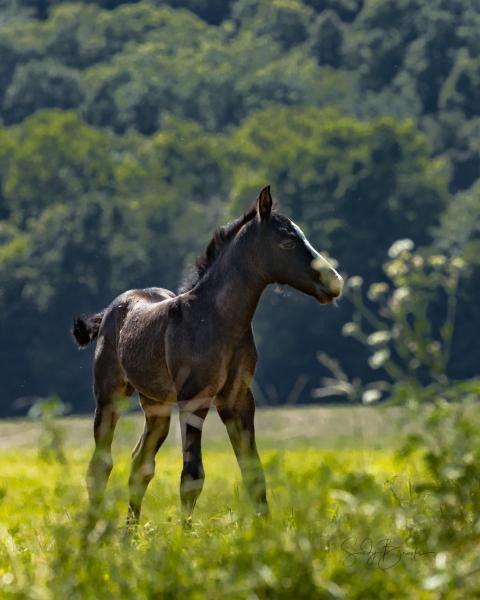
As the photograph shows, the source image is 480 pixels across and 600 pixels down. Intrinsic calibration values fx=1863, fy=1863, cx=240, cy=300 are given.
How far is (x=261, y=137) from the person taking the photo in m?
102

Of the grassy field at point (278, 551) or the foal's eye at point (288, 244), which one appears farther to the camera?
the foal's eye at point (288, 244)

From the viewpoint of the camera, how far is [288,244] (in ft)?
31.7


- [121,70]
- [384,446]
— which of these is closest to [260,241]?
[384,446]

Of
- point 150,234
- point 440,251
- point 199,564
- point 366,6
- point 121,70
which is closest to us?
point 199,564

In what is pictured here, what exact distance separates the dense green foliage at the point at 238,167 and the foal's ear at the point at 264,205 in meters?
60.5

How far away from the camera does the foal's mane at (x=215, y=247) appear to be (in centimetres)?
1005

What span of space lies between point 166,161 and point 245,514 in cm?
9089

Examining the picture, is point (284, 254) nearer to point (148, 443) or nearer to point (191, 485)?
point (191, 485)

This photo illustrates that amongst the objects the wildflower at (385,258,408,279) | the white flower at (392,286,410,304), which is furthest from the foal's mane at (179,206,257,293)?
the white flower at (392,286,410,304)

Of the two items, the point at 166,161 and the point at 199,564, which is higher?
the point at 199,564

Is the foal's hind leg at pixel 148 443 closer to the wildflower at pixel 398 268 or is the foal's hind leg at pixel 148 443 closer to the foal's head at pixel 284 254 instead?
the foal's head at pixel 284 254

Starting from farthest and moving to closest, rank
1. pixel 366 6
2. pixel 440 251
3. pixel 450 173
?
1. pixel 366 6
2. pixel 450 173
3. pixel 440 251

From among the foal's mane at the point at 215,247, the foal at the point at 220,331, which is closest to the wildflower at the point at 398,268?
the foal at the point at 220,331

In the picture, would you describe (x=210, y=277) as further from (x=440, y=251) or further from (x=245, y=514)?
(x=440, y=251)
